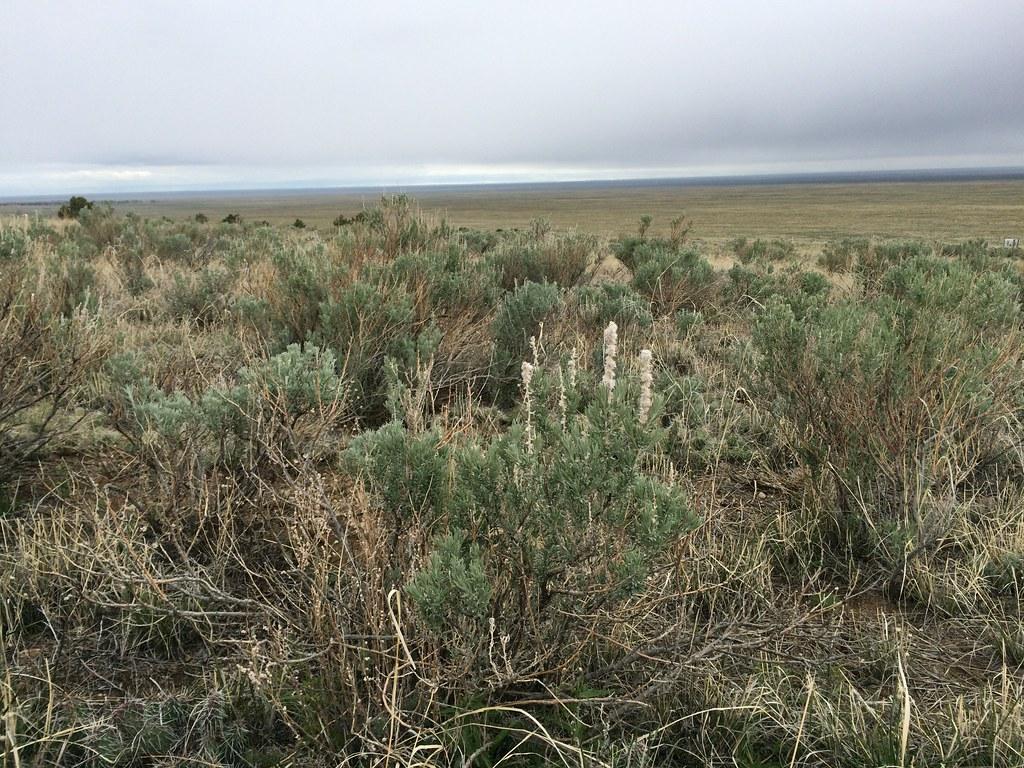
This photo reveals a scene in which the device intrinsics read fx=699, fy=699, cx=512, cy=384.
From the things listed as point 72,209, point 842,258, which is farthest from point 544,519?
point 72,209

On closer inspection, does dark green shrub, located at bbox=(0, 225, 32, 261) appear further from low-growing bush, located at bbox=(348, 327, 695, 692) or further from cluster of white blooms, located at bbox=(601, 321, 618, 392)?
cluster of white blooms, located at bbox=(601, 321, 618, 392)

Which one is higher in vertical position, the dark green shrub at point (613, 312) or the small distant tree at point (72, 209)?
the small distant tree at point (72, 209)

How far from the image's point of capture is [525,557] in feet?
6.91

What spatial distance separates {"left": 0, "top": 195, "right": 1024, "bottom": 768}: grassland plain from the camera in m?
2.00

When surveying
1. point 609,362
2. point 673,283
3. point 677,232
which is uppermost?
point 677,232

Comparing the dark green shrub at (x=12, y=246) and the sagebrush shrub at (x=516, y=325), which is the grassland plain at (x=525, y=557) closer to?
the sagebrush shrub at (x=516, y=325)

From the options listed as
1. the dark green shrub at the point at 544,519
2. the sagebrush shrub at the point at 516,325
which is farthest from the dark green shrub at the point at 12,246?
the dark green shrub at the point at 544,519

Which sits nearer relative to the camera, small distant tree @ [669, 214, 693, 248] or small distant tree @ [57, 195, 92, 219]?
small distant tree @ [669, 214, 693, 248]

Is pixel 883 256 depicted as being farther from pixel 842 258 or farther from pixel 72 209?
pixel 72 209

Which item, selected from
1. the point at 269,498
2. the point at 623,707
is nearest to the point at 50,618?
the point at 269,498

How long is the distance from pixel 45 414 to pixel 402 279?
2.72 metres

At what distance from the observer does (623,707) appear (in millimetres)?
2145

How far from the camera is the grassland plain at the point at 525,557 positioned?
200 centimetres

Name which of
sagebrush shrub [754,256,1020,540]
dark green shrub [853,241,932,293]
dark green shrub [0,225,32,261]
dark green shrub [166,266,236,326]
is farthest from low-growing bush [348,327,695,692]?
dark green shrub [853,241,932,293]
